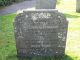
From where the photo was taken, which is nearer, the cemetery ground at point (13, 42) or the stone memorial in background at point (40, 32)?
the stone memorial in background at point (40, 32)

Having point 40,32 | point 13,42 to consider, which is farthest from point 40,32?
point 13,42

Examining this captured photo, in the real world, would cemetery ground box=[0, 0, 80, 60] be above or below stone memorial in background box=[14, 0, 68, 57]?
below

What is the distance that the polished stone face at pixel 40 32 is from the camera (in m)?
6.21

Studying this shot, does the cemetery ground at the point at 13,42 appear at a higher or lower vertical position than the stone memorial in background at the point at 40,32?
lower

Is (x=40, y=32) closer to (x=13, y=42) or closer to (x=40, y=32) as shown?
(x=40, y=32)

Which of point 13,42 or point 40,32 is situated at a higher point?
point 40,32

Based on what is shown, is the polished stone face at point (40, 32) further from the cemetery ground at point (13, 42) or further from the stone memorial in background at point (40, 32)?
the cemetery ground at point (13, 42)

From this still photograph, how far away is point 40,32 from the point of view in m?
6.34

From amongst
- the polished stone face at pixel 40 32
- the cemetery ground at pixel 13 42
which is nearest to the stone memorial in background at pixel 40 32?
the polished stone face at pixel 40 32

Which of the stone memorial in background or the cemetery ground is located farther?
the cemetery ground

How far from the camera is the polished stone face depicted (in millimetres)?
6211

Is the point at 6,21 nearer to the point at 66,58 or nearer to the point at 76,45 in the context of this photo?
the point at 76,45

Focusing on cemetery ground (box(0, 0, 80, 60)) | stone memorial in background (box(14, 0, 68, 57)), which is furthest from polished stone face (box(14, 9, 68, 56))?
cemetery ground (box(0, 0, 80, 60))

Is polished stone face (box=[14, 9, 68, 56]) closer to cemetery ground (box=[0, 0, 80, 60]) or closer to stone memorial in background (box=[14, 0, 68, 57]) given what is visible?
stone memorial in background (box=[14, 0, 68, 57])
